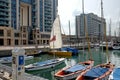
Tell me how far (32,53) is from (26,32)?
41.3 m

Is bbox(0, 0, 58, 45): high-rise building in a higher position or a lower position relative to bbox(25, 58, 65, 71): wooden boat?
higher

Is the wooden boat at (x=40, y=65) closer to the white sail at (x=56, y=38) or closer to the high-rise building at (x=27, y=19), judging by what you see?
the white sail at (x=56, y=38)

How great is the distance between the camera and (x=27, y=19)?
330 feet

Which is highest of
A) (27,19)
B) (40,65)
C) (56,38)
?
Answer: (27,19)

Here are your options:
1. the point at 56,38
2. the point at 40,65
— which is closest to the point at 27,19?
the point at 56,38

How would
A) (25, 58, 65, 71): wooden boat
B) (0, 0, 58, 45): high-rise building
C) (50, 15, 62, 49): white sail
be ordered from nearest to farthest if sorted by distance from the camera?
(25, 58, 65, 71): wooden boat < (50, 15, 62, 49): white sail < (0, 0, 58, 45): high-rise building

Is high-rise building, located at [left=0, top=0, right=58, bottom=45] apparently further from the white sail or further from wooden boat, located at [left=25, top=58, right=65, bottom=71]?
wooden boat, located at [left=25, top=58, right=65, bottom=71]

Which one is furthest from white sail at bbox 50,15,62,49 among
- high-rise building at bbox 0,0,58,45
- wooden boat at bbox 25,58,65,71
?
high-rise building at bbox 0,0,58,45

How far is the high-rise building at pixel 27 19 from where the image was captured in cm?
8325

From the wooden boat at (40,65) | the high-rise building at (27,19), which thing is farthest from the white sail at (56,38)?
the high-rise building at (27,19)

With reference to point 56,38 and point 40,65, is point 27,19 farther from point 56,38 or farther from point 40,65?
point 40,65

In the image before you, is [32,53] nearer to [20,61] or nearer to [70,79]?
[70,79]

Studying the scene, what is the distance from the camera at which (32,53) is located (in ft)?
181

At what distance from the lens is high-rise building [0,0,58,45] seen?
8325cm
